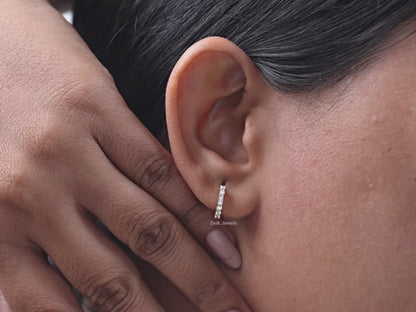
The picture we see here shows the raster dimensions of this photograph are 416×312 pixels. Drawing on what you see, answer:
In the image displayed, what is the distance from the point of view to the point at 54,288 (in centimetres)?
106

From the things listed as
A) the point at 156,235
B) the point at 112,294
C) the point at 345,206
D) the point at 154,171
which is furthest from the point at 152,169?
the point at 345,206

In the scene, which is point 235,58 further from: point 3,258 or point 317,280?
point 3,258

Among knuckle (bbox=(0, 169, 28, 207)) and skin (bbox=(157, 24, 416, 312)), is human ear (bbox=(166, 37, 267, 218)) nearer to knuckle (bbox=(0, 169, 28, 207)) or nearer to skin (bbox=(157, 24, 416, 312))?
skin (bbox=(157, 24, 416, 312))

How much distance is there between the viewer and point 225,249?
1.08 metres

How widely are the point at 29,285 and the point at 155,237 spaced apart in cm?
24

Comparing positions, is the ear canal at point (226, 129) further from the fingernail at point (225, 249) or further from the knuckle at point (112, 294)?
the knuckle at point (112, 294)

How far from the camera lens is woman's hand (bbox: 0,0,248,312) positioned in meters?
1.03

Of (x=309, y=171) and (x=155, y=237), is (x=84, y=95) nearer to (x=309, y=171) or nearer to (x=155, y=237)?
(x=155, y=237)

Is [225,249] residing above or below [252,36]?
below

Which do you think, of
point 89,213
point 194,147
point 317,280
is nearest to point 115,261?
point 89,213

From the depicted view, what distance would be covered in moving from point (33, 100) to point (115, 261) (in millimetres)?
322

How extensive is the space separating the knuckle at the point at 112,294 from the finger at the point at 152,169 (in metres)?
0.16

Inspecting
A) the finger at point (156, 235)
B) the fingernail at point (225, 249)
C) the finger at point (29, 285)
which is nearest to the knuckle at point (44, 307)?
the finger at point (29, 285)

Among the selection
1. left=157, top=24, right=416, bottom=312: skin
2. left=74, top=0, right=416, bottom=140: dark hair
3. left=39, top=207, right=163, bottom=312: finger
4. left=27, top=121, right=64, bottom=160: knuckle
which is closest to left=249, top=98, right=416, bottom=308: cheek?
left=157, top=24, right=416, bottom=312: skin
